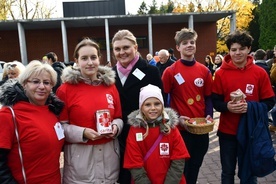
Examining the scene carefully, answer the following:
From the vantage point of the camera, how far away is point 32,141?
7.12ft

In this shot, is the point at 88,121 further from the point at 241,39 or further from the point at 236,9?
the point at 236,9

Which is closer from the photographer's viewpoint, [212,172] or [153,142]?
[153,142]

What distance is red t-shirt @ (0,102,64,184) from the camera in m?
2.09

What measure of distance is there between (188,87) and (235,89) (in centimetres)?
54

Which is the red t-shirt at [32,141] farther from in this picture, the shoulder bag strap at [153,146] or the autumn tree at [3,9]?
the autumn tree at [3,9]

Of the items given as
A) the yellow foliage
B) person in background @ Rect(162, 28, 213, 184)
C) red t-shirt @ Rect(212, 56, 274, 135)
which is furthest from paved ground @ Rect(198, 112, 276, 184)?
the yellow foliage

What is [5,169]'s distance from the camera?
208 cm

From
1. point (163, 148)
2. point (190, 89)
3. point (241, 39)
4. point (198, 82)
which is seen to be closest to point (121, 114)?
point (163, 148)

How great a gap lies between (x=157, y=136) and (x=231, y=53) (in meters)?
1.35

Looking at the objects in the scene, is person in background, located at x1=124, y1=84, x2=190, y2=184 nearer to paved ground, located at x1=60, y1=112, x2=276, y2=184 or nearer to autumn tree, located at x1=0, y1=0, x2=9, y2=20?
paved ground, located at x1=60, y1=112, x2=276, y2=184

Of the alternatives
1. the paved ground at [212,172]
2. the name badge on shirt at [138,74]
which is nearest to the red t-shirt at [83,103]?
the name badge on shirt at [138,74]

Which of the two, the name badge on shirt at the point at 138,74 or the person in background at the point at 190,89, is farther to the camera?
the person in background at the point at 190,89

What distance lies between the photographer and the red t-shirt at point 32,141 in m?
2.09

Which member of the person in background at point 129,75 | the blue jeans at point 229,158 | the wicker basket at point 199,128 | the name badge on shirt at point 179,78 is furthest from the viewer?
the name badge on shirt at point 179,78
